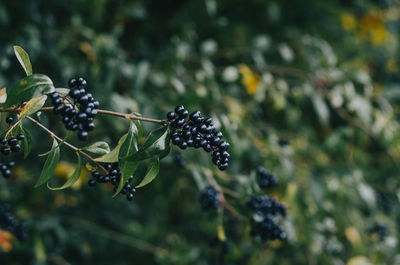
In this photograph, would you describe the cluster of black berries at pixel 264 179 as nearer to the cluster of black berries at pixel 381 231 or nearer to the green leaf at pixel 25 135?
the green leaf at pixel 25 135

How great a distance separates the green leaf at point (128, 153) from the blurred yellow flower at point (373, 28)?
452cm

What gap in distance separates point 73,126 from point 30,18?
2449 millimetres

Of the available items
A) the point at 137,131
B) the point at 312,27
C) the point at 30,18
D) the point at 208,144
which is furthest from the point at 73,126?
the point at 312,27

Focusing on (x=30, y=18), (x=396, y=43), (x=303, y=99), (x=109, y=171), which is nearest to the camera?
(x=109, y=171)

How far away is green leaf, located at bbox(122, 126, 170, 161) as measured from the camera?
132cm

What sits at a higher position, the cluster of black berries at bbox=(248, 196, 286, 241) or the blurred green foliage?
the blurred green foliage

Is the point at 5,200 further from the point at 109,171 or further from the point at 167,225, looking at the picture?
the point at 109,171

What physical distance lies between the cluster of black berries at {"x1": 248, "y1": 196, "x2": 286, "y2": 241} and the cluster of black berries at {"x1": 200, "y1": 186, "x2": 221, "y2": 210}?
0.23 m

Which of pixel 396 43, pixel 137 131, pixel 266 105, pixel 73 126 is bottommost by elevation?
pixel 73 126

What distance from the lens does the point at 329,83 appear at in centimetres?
356

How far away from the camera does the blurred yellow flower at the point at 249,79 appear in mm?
3436

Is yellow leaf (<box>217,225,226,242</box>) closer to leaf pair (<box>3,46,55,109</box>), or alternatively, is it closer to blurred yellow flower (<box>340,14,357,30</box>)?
leaf pair (<box>3,46,55,109</box>)

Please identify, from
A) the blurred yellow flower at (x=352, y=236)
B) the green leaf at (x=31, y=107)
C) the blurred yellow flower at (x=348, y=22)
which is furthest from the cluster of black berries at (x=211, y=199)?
the blurred yellow flower at (x=348, y=22)

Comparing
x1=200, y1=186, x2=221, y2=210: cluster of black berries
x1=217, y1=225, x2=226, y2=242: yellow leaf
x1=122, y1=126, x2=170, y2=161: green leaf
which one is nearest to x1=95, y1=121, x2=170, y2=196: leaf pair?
x1=122, y1=126, x2=170, y2=161: green leaf
